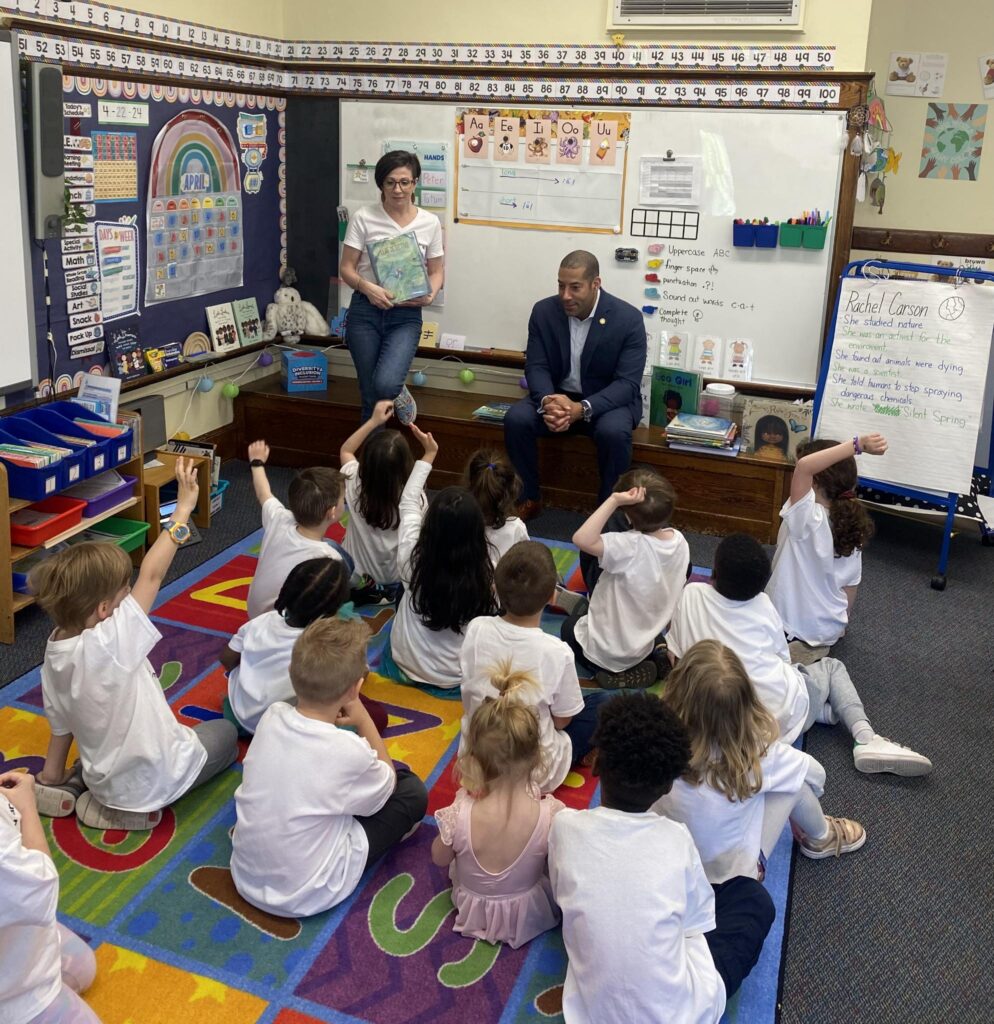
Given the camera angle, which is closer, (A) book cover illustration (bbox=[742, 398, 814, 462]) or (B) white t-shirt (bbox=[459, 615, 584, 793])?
(B) white t-shirt (bbox=[459, 615, 584, 793])

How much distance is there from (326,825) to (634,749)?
747 mm

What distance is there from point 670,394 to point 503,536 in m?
1.82

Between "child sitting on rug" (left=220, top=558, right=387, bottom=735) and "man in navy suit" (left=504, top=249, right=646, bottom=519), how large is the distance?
196cm

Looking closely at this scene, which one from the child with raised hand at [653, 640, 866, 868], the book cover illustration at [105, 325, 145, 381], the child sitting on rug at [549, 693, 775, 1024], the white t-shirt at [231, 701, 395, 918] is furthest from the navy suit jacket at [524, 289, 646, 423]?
the child sitting on rug at [549, 693, 775, 1024]

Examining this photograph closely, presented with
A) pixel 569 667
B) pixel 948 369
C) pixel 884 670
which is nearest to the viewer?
pixel 569 667

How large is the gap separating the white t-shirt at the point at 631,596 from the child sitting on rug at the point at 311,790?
3.43ft

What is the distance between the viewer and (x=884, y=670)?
143 inches

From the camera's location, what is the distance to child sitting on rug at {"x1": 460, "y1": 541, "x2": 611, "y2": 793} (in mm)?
2633

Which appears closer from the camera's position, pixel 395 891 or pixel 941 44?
pixel 395 891

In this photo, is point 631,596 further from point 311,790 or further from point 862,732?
point 311,790

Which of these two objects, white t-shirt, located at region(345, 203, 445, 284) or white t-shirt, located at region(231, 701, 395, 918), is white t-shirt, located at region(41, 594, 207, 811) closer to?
white t-shirt, located at region(231, 701, 395, 918)

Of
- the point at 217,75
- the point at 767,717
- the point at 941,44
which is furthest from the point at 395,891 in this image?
the point at 941,44

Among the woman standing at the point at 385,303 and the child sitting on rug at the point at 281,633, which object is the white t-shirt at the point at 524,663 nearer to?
the child sitting on rug at the point at 281,633

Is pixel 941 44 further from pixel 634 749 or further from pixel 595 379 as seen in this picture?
pixel 634 749
